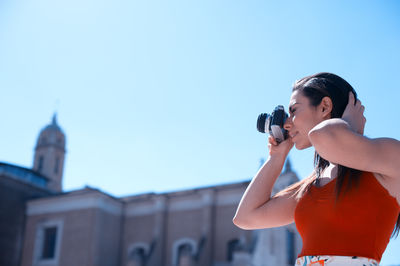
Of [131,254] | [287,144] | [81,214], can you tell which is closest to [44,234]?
[81,214]

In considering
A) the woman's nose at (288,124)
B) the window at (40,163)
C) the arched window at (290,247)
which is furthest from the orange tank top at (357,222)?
the window at (40,163)

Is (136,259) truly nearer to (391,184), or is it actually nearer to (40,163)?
(40,163)

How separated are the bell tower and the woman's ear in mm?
37364

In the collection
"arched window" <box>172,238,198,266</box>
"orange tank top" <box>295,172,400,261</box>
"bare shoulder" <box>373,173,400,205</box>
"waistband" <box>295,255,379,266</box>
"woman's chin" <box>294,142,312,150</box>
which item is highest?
"arched window" <box>172,238,198,266</box>

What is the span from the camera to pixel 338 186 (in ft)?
4.95

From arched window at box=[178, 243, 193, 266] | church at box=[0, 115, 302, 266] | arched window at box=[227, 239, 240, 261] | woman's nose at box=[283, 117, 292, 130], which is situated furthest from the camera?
church at box=[0, 115, 302, 266]

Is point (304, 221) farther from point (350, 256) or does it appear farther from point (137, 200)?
point (137, 200)

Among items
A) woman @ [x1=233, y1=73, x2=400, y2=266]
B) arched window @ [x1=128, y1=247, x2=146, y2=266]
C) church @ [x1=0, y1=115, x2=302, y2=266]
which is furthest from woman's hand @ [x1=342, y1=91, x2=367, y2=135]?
arched window @ [x1=128, y1=247, x2=146, y2=266]

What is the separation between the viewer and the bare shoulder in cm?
140

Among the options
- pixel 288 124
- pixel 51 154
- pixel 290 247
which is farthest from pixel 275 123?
pixel 51 154

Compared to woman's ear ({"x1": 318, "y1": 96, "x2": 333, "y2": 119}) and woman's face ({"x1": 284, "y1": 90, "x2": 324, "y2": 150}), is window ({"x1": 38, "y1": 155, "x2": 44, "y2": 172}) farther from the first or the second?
woman's ear ({"x1": 318, "y1": 96, "x2": 333, "y2": 119})

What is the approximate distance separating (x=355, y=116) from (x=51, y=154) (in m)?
38.0

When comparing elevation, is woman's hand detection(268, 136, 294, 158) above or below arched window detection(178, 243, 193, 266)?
below

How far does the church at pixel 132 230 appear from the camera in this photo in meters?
23.1
